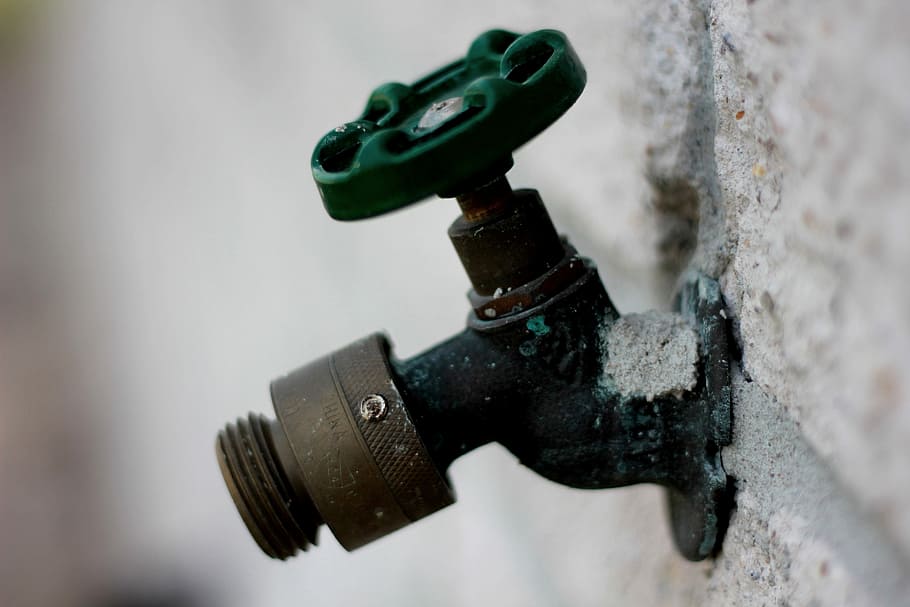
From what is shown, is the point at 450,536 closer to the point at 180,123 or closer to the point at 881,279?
the point at 881,279

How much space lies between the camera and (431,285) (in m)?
1.14

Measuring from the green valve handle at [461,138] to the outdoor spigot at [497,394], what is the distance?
3 centimetres

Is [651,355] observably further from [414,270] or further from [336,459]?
[414,270]

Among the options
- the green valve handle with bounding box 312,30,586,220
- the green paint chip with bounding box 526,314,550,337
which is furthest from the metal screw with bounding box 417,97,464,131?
the green paint chip with bounding box 526,314,550,337

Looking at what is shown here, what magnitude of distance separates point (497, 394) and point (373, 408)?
77 millimetres

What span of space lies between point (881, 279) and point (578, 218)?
0.55 m

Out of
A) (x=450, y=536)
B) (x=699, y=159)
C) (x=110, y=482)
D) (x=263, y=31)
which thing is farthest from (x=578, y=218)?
(x=110, y=482)

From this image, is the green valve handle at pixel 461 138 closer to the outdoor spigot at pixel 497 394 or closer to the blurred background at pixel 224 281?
the outdoor spigot at pixel 497 394

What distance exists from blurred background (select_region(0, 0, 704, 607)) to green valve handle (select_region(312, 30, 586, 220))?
0.17m

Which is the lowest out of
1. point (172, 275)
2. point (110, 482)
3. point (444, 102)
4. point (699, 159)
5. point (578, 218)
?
point (110, 482)

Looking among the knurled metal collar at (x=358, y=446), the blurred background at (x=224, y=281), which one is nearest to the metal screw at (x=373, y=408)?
the knurled metal collar at (x=358, y=446)

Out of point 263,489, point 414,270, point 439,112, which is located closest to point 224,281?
point 414,270

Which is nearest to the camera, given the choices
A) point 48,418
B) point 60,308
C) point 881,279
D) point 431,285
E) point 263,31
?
point 881,279

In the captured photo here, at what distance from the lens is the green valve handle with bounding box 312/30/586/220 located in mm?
450
